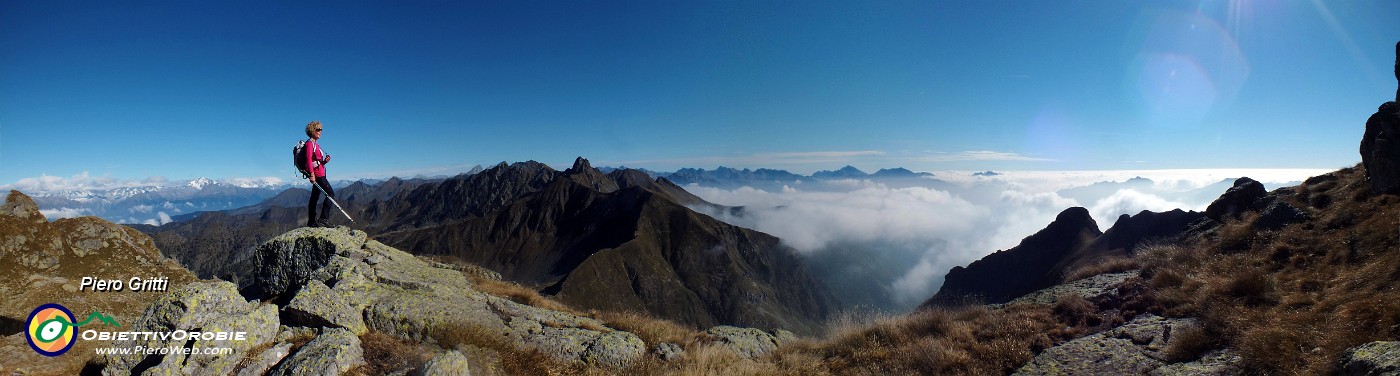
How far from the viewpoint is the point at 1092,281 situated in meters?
18.2

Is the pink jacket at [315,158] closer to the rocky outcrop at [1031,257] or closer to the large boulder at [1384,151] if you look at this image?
the large boulder at [1384,151]

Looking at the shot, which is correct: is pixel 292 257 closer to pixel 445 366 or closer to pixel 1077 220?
pixel 445 366

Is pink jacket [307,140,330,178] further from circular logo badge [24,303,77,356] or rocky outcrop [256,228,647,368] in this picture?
circular logo badge [24,303,77,356]

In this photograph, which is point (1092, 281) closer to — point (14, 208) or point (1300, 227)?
point (1300, 227)

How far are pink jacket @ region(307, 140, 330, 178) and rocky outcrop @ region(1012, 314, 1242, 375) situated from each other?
18.3m

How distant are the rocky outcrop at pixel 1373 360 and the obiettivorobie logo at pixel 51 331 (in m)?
19.4

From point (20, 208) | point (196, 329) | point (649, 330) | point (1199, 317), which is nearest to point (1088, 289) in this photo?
point (1199, 317)

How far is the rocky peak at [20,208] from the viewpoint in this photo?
20812mm

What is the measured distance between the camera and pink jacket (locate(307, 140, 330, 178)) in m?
12.5

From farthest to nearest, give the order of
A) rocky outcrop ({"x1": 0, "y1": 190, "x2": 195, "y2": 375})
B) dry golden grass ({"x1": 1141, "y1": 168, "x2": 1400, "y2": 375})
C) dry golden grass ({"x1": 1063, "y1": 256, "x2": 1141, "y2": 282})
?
dry golden grass ({"x1": 1063, "y1": 256, "x2": 1141, "y2": 282})
rocky outcrop ({"x1": 0, "y1": 190, "x2": 195, "y2": 375})
dry golden grass ({"x1": 1141, "y1": 168, "x2": 1400, "y2": 375})

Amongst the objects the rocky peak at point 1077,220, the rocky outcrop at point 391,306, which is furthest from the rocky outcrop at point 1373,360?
the rocky peak at point 1077,220

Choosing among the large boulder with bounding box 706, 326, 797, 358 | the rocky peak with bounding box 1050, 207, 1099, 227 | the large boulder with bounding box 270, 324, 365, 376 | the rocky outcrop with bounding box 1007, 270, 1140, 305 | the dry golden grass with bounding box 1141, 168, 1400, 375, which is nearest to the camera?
the large boulder with bounding box 270, 324, 365, 376

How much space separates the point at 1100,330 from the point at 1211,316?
7.93 feet

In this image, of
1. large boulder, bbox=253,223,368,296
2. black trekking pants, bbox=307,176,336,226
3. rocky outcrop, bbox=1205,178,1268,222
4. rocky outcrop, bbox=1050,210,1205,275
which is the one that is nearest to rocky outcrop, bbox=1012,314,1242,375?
large boulder, bbox=253,223,368,296
